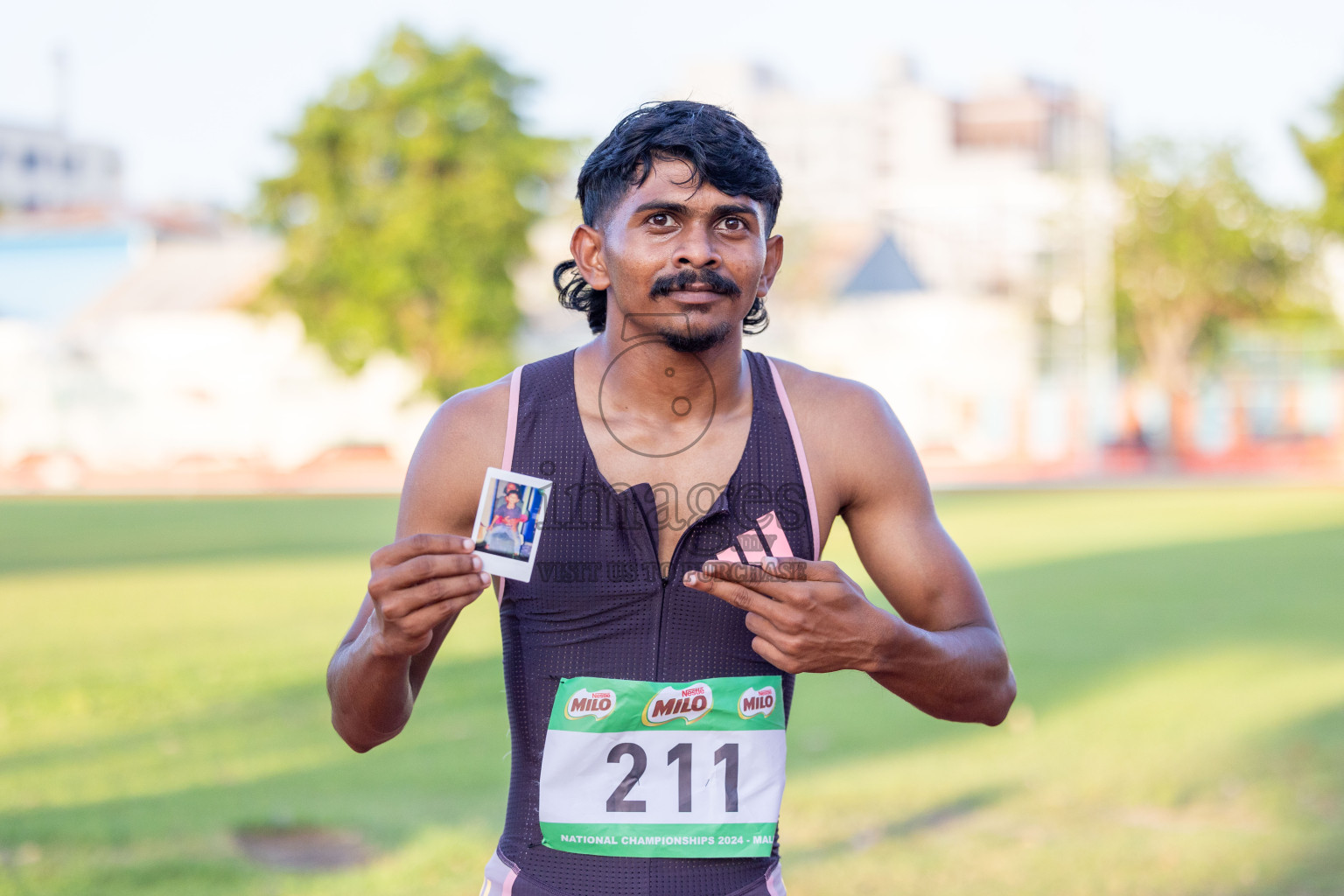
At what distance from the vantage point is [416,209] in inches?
1366

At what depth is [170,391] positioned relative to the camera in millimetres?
41156

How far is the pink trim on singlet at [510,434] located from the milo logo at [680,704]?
341 mm

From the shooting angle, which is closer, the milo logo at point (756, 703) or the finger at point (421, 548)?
the finger at point (421, 548)

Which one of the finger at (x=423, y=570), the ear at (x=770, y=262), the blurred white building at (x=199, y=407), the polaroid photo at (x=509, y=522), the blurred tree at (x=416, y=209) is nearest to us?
the finger at (x=423, y=570)

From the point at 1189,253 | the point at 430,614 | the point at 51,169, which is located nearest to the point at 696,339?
the point at 430,614

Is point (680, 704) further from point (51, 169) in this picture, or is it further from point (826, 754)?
point (51, 169)

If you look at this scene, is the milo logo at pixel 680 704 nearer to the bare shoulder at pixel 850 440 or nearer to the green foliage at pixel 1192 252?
the bare shoulder at pixel 850 440

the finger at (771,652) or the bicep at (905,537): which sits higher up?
the bicep at (905,537)

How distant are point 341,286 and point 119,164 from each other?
237ft

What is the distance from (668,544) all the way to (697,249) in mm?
530

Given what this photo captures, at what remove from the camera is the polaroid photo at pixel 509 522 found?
240 cm

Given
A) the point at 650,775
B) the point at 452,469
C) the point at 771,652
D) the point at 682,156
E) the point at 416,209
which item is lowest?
the point at 650,775

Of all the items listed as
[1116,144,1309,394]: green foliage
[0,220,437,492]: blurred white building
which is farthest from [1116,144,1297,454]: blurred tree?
[0,220,437,492]: blurred white building

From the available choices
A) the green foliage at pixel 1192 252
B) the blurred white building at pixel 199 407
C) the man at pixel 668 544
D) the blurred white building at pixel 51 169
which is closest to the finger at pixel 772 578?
the man at pixel 668 544
